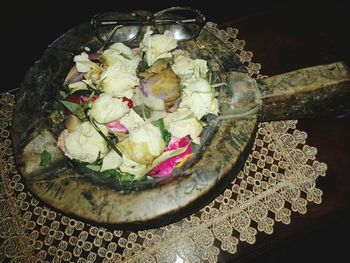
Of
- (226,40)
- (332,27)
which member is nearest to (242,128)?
(226,40)

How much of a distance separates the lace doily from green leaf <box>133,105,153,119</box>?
1.40ft

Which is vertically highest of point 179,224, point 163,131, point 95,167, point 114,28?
point 114,28

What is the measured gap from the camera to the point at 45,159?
34.7 inches

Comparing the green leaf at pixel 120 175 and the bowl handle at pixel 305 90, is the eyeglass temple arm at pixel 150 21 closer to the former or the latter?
the bowl handle at pixel 305 90

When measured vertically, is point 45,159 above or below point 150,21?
below

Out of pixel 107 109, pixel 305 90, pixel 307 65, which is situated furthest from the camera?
pixel 307 65

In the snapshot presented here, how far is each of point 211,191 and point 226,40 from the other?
0.88 metres

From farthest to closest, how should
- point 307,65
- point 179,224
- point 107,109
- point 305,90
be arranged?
point 307,65
point 179,224
point 305,90
point 107,109

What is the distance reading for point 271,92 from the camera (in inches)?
36.0

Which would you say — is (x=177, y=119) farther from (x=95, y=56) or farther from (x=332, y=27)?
(x=332, y=27)

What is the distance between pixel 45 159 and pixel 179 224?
1.65 feet

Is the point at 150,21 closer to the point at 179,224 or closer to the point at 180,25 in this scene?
the point at 180,25

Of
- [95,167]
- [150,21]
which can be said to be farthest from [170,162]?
[150,21]

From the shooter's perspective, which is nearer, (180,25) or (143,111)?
(143,111)
